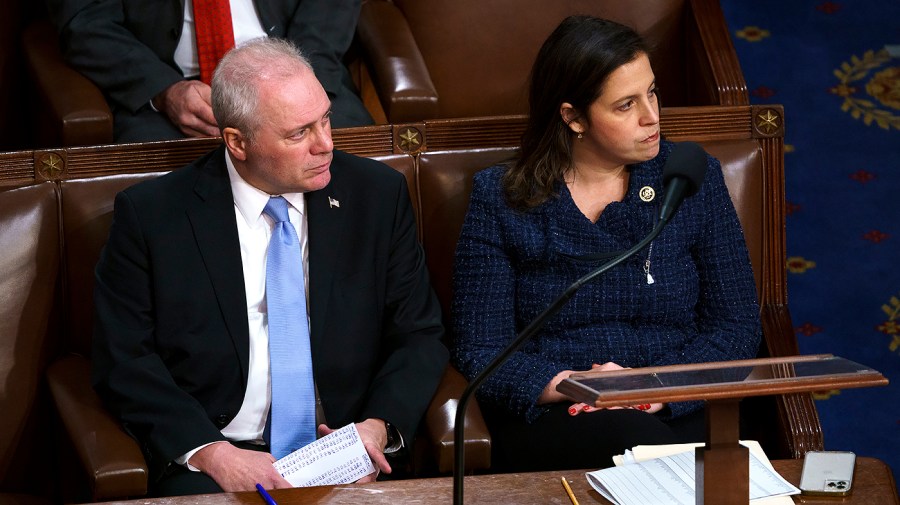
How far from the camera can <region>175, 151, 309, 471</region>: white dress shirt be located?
7.53ft

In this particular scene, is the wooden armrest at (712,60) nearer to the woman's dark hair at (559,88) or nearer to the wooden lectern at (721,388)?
the woman's dark hair at (559,88)

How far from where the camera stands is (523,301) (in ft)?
7.93

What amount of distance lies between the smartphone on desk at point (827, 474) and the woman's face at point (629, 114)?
2.61ft

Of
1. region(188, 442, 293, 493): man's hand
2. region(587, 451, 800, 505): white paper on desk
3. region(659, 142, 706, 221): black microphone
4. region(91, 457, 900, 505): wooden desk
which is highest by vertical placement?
region(659, 142, 706, 221): black microphone

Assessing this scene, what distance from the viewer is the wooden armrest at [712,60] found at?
286 cm

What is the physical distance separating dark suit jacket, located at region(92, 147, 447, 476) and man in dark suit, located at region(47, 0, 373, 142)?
491mm

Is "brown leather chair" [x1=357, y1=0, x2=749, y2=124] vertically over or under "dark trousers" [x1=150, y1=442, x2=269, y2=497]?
over

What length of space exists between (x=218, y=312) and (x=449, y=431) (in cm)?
50

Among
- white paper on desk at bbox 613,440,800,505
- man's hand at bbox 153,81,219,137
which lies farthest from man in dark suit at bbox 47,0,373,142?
white paper on desk at bbox 613,440,800,505

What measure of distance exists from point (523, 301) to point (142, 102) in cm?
106

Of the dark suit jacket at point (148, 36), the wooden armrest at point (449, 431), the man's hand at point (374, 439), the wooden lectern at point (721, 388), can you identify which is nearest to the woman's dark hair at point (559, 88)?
the wooden armrest at point (449, 431)

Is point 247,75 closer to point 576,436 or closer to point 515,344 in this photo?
point 576,436

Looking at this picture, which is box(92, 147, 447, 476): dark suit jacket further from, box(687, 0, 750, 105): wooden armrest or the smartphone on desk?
box(687, 0, 750, 105): wooden armrest

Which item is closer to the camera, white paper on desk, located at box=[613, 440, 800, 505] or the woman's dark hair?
white paper on desk, located at box=[613, 440, 800, 505]
